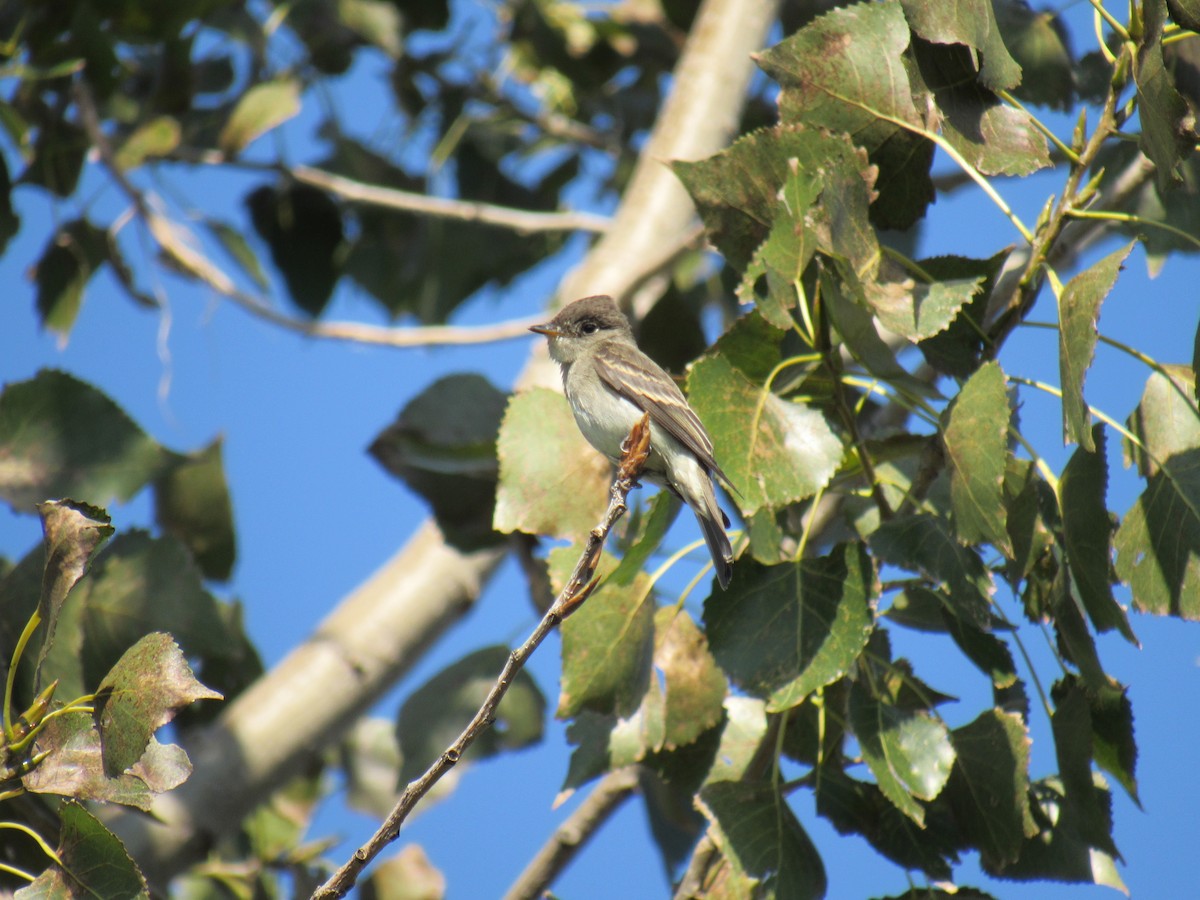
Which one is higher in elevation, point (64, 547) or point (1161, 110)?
point (1161, 110)

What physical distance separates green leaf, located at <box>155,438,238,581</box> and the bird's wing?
4.02 feet

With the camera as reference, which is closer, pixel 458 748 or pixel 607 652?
pixel 458 748

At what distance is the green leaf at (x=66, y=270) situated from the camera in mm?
4191

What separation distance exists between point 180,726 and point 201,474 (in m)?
0.93

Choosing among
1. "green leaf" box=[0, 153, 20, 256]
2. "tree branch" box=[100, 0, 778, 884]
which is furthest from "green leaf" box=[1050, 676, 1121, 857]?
"green leaf" box=[0, 153, 20, 256]

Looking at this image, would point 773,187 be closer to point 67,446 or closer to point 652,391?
point 652,391

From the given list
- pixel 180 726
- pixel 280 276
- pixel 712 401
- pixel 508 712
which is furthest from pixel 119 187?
pixel 712 401

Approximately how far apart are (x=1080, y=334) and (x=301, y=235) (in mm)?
4071

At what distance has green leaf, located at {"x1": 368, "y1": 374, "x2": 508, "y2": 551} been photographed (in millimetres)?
3420

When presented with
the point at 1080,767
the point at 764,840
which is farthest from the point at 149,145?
the point at 1080,767

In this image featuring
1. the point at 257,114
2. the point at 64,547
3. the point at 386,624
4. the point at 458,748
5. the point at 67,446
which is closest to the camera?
the point at 458,748

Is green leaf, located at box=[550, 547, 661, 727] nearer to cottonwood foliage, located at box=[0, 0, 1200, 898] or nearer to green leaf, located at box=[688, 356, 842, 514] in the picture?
cottonwood foliage, located at box=[0, 0, 1200, 898]

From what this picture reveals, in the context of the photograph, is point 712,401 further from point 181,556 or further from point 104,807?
point 104,807

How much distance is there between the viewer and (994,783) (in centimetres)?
226
